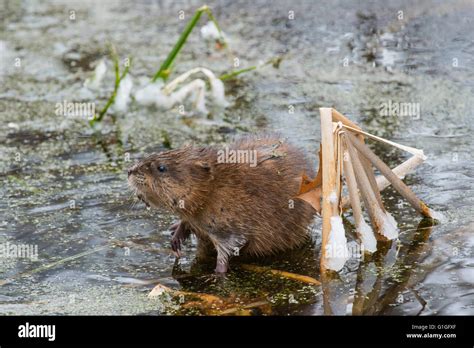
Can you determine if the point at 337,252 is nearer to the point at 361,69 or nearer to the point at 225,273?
the point at 225,273

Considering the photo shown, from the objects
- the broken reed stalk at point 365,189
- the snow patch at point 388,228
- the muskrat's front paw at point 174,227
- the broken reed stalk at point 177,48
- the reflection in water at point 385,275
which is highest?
the broken reed stalk at point 177,48

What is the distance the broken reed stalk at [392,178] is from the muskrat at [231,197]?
1.53ft

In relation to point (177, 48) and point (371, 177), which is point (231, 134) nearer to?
point (177, 48)

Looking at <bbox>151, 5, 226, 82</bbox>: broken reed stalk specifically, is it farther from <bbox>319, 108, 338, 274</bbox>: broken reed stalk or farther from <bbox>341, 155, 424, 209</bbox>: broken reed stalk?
<bbox>319, 108, 338, 274</bbox>: broken reed stalk

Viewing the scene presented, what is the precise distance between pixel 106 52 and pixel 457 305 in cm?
654

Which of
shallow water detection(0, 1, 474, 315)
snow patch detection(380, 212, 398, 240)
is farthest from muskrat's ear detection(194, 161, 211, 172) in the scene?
snow patch detection(380, 212, 398, 240)

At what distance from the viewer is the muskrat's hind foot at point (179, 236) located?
5.54 m

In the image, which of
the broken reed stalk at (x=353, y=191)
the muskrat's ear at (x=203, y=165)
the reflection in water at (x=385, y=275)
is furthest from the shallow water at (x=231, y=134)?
the muskrat's ear at (x=203, y=165)

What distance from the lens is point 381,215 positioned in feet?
17.9

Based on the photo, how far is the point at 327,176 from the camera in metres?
5.12

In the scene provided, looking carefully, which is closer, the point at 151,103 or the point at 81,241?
the point at 81,241

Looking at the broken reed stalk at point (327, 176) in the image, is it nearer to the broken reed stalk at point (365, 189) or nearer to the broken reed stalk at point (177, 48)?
the broken reed stalk at point (365, 189)

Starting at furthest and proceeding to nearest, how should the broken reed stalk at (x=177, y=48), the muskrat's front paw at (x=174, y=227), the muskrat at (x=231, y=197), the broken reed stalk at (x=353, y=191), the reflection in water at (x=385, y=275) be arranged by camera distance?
the broken reed stalk at (x=177, y=48) → the muskrat's front paw at (x=174, y=227) → the muskrat at (x=231, y=197) → the broken reed stalk at (x=353, y=191) → the reflection in water at (x=385, y=275)
